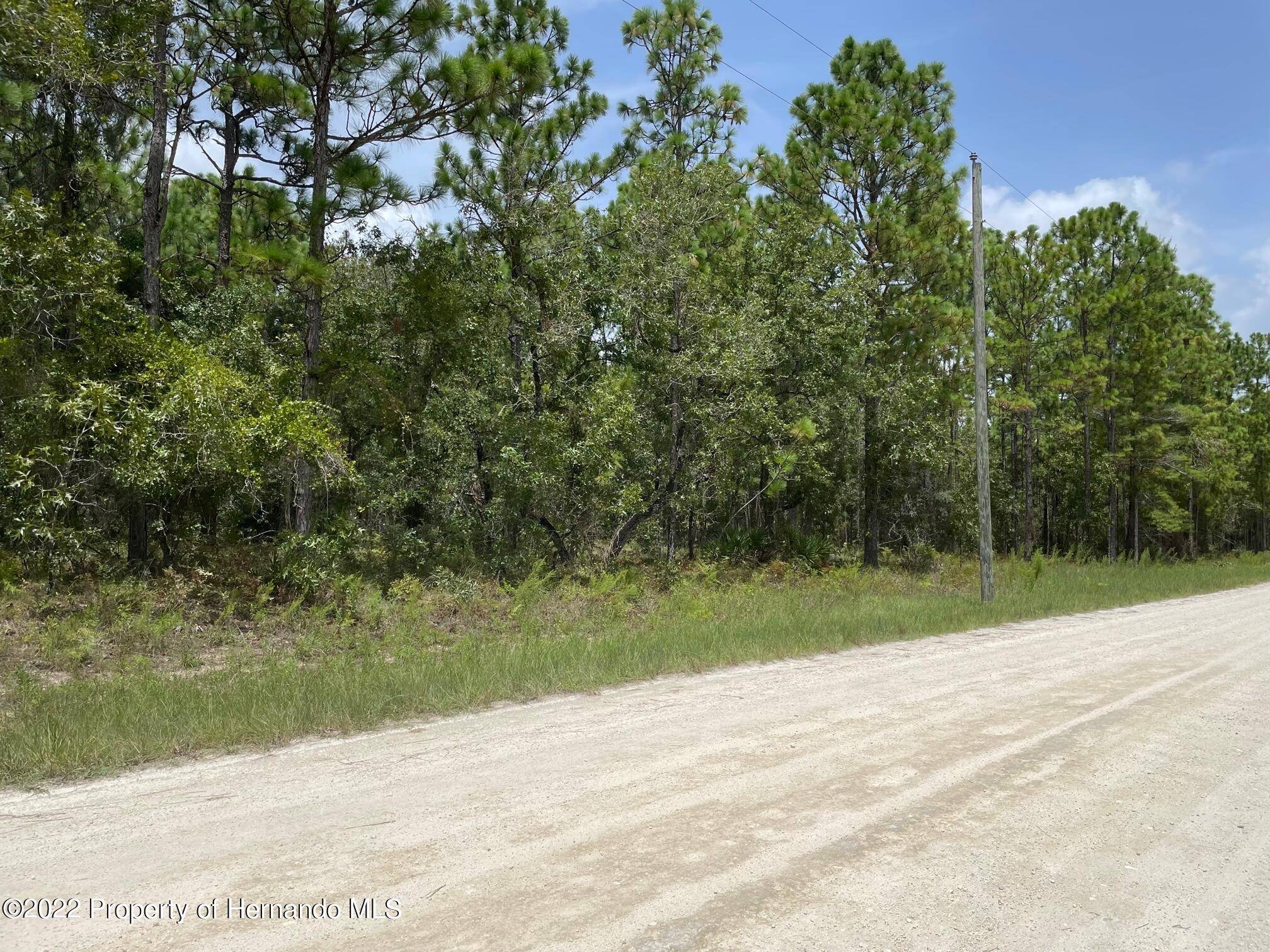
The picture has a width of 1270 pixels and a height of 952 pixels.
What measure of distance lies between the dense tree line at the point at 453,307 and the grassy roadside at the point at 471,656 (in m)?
2.60

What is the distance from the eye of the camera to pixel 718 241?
2377 centimetres

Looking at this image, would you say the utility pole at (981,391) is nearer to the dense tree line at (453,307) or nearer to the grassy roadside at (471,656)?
the grassy roadside at (471,656)

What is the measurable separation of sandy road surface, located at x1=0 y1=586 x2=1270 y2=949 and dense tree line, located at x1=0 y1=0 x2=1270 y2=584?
7.67m

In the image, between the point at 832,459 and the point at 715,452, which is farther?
the point at 832,459

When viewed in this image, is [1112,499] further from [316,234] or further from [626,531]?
[316,234]

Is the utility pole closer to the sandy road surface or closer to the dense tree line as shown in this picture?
the dense tree line

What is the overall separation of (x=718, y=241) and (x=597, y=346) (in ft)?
21.8

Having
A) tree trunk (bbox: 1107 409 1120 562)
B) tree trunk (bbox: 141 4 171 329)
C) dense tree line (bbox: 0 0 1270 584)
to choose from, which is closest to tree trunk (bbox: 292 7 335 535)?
dense tree line (bbox: 0 0 1270 584)

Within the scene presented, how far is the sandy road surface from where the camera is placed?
132 inches

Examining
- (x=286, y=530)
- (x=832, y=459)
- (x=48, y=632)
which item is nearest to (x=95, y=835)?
(x=48, y=632)

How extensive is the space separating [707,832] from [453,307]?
1368cm

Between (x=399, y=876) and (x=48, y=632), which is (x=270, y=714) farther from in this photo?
(x=48, y=632)

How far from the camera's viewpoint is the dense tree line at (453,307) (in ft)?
39.8

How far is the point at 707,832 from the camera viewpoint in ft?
14.1
